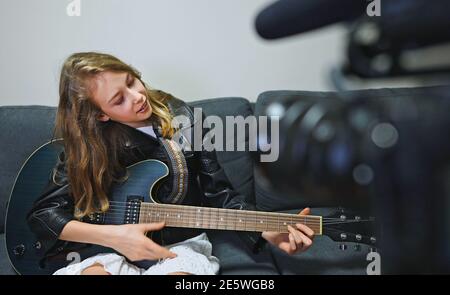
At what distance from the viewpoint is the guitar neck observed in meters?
0.90

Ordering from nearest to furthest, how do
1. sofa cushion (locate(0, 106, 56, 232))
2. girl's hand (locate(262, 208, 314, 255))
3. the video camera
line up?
the video camera
girl's hand (locate(262, 208, 314, 255))
sofa cushion (locate(0, 106, 56, 232))

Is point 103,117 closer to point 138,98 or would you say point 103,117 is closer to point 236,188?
point 138,98

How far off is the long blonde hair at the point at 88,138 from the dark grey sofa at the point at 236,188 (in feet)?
0.38

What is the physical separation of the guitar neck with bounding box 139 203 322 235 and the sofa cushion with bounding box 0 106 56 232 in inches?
14.1

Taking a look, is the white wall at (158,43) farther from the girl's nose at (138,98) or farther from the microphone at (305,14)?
the microphone at (305,14)

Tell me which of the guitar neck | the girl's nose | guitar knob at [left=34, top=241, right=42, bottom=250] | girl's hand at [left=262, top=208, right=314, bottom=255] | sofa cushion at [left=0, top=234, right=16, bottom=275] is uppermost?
the girl's nose

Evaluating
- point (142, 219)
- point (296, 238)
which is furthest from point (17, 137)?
point (296, 238)

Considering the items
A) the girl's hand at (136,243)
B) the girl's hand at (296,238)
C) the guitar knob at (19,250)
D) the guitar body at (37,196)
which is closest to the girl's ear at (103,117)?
the guitar body at (37,196)

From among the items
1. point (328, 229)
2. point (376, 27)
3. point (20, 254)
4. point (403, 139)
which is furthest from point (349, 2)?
point (20, 254)

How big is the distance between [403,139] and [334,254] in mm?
639

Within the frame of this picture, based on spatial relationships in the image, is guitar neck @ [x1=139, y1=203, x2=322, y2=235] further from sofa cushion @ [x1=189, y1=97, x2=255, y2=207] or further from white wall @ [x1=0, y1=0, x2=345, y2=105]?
white wall @ [x1=0, y1=0, x2=345, y2=105]

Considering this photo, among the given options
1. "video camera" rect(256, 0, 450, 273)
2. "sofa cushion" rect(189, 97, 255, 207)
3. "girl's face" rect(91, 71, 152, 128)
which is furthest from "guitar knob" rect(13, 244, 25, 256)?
"video camera" rect(256, 0, 450, 273)

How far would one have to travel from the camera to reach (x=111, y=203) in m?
0.91

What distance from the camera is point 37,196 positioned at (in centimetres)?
94
